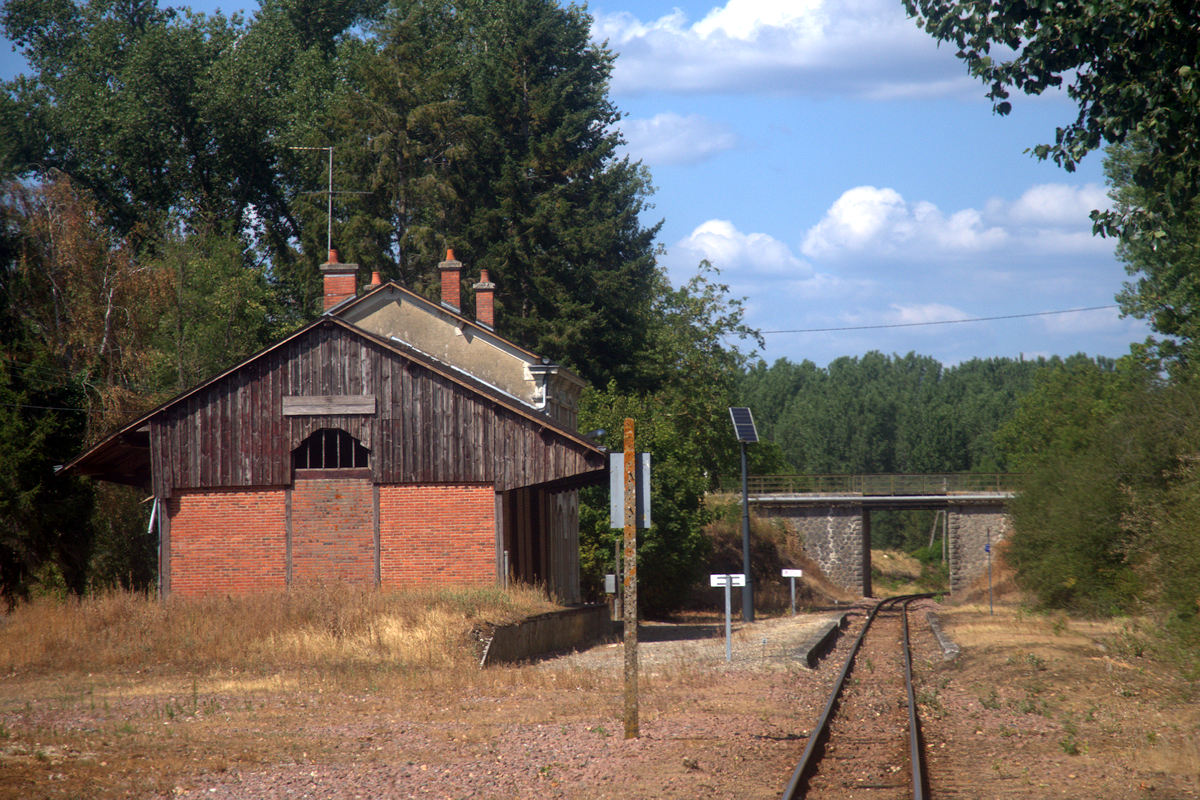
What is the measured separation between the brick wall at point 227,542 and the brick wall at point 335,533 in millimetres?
356

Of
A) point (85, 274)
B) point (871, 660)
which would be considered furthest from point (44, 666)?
point (85, 274)

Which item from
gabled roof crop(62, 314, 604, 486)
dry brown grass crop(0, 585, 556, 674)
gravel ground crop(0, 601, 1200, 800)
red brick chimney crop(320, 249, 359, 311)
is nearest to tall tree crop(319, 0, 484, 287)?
red brick chimney crop(320, 249, 359, 311)

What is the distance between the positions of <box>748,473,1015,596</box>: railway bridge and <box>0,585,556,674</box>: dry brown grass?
42565 mm

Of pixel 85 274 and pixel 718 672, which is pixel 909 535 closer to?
pixel 85 274

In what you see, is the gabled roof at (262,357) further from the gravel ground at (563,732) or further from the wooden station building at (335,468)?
the gravel ground at (563,732)

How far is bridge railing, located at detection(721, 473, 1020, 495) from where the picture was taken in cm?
6256

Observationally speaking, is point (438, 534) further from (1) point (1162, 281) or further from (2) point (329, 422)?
(1) point (1162, 281)

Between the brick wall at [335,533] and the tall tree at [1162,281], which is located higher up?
the tall tree at [1162,281]

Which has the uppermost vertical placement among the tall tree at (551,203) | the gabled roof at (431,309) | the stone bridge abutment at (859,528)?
the tall tree at (551,203)

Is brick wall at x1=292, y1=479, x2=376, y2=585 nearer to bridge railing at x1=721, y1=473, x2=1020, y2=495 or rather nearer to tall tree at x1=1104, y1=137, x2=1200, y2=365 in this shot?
tall tree at x1=1104, y1=137, x2=1200, y2=365

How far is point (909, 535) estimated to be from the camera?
110m

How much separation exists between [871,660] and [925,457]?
9118 cm

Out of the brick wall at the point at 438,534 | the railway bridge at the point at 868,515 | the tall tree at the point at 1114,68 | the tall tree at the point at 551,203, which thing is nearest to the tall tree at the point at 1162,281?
the tall tree at the point at 1114,68

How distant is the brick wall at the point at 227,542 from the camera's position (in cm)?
2520
